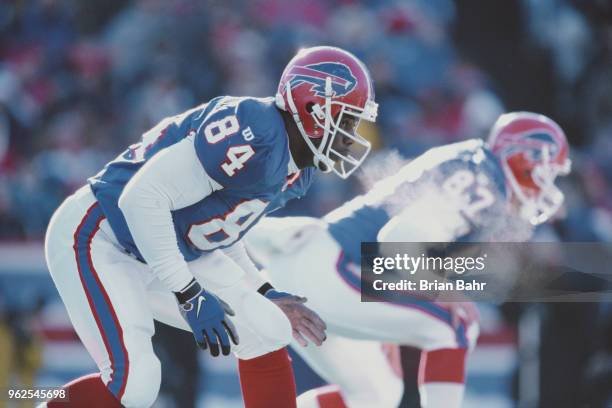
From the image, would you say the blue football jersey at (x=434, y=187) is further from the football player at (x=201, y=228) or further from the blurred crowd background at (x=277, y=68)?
the blurred crowd background at (x=277, y=68)

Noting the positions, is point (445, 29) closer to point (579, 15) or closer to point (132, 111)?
point (579, 15)

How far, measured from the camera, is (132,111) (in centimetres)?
672

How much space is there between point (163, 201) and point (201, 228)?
274 millimetres

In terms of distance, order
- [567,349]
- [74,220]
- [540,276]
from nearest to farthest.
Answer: [74,220] → [540,276] → [567,349]

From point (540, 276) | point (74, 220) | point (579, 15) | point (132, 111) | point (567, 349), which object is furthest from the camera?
point (579, 15)

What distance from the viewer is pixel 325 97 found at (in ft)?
10.1

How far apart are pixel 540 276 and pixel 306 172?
2.12 meters

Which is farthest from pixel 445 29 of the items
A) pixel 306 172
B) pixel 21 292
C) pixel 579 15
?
pixel 306 172

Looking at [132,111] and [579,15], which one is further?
[579,15]

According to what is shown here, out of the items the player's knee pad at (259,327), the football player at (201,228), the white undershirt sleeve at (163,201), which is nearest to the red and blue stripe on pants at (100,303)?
the football player at (201,228)

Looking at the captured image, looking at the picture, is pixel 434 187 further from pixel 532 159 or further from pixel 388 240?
pixel 532 159

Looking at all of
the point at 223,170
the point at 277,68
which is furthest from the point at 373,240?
the point at 277,68

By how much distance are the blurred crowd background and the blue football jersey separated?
1976mm

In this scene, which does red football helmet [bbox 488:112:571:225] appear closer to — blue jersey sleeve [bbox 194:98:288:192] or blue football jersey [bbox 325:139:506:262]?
blue football jersey [bbox 325:139:506:262]
